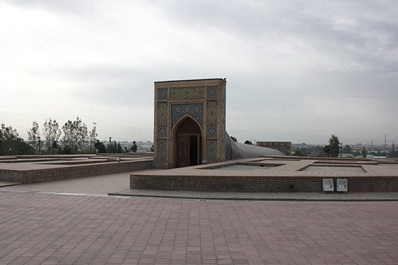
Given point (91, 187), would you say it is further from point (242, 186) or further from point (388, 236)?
point (388, 236)

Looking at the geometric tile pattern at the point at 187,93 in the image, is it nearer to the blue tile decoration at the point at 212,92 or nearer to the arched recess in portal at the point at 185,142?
the blue tile decoration at the point at 212,92

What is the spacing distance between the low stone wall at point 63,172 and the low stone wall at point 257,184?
3.23 meters

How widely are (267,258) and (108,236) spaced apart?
194 centimetres

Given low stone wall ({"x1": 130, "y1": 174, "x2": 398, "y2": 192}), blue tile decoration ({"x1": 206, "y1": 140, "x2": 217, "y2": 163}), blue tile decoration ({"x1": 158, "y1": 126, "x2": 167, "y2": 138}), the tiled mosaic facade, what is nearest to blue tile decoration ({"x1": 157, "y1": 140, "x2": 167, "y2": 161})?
the tiled mosaic facade

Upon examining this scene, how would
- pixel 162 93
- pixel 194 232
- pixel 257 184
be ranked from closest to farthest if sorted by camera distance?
pixel 194 232
pixel 257 184
pixel 162 93

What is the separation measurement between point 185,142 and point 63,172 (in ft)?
24.2

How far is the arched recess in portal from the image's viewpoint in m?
17.3

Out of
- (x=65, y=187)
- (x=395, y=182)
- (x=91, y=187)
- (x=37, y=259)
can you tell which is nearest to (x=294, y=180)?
(x=395, y=182)

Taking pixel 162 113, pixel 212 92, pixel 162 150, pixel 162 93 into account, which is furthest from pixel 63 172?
pixel 212 92

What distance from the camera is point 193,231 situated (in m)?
4.90

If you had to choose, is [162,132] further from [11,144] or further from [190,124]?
[11,144]

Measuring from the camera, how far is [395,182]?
873 centimetres

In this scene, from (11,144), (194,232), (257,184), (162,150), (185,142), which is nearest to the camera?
(194,232)

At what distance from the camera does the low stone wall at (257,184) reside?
850 cm
